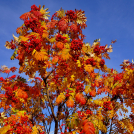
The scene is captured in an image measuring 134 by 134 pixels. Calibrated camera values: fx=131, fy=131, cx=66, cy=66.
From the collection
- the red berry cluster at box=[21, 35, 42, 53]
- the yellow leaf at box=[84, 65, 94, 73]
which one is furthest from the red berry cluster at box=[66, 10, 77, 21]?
the yellow leaf at box=[84, 65, 94, 73]

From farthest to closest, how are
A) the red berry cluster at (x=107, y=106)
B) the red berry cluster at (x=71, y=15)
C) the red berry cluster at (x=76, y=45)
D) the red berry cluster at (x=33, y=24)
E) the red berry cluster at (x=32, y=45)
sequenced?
the red berry cluster at (x=107, y=106)
the red berry cluster at (x=71, y=15)
the red berry cluster at (x=33, y=24)
the red berry cluster at (x=32, y=45)
the red berry cluster at (x=76, y=45)

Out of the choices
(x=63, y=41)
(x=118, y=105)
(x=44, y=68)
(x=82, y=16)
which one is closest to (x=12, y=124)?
(x=44, y=68)

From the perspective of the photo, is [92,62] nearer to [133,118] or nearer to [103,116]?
[103,116]

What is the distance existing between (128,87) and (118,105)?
10.8 feet

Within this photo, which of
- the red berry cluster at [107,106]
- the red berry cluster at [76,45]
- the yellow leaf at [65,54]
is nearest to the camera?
the yellow leaf at [65,54]

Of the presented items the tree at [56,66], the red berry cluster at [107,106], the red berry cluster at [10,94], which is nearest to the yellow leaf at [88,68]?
the tree at [56,66]

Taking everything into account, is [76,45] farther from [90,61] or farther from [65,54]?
[90,61]

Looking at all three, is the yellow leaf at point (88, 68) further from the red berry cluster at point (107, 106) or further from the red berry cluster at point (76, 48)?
the red berry cluster at point (107, 106)

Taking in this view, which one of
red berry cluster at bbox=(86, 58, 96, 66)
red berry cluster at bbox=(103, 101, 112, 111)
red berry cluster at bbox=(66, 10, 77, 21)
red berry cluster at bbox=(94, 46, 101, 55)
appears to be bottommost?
red berry cluster at bbox=(103, 101, 112, 111)

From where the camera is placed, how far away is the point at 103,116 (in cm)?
869

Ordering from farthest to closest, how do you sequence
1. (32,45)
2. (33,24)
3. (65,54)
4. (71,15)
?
(71,15) < (33,24) < (32,45) < (65,54)

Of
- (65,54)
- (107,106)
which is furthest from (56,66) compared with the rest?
(107,106)

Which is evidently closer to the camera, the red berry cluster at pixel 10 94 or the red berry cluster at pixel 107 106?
the red berry cluster at pixel 10 94

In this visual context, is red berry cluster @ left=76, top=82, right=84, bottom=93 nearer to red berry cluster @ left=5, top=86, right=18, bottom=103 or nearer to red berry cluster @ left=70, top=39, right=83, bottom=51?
red berry cluster @ left=70, top=39, right=83, bottom=51
